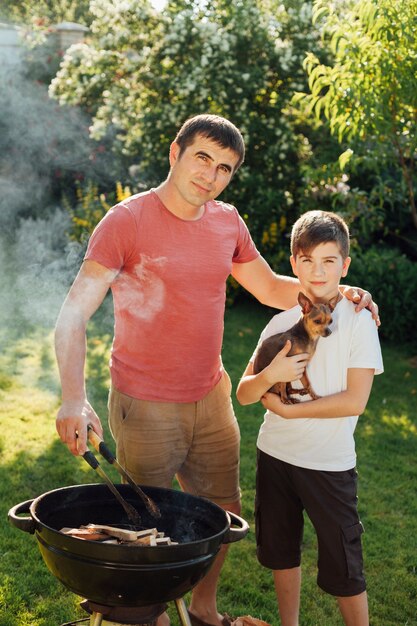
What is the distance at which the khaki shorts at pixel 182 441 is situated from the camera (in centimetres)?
260

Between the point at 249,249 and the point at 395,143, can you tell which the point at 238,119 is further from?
the point at 249,249

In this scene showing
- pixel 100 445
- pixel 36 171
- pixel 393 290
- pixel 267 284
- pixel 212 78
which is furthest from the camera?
pixel 36 171

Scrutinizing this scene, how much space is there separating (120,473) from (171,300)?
60cm

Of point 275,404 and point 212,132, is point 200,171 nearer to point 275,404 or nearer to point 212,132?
point 212,132

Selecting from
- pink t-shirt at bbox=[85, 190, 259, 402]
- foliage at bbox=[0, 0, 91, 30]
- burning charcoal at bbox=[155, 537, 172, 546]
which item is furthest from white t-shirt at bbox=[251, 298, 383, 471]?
foliage at bbox=[0, 0, 91, 30]

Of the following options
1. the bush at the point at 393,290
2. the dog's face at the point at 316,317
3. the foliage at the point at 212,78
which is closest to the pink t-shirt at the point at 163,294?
the dog's face at the point at 316,317

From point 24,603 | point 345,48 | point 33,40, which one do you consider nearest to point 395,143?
point 345,48

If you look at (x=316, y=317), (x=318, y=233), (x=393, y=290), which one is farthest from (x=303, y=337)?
(x=393, y=290)

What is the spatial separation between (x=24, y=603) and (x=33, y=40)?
33.1ft

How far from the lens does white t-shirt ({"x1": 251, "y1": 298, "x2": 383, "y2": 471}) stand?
97.8 inches

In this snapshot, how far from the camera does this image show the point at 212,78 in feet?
27.0

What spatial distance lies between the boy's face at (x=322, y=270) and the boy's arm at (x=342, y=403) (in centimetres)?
27

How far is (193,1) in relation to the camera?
8.45 meters

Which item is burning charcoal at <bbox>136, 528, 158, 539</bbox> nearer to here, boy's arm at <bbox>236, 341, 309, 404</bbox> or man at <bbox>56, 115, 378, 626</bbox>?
man at <bbox>56, 115, 378, 626</bbox>
